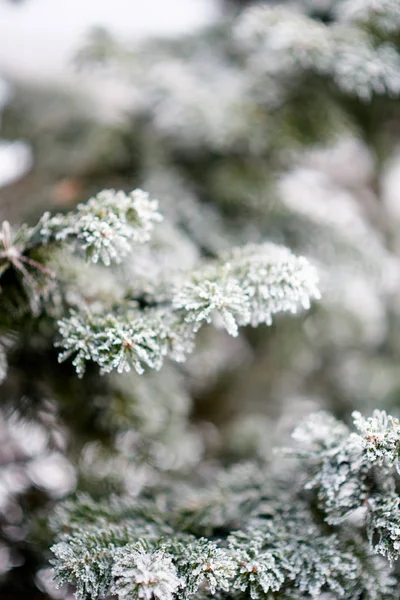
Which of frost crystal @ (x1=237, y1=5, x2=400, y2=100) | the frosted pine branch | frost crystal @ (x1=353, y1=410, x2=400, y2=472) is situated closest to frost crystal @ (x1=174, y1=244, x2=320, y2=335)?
the frosted pine branch

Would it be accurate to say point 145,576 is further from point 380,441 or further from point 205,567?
point 380,441

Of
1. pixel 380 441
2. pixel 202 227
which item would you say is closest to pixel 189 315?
pixel 380 441

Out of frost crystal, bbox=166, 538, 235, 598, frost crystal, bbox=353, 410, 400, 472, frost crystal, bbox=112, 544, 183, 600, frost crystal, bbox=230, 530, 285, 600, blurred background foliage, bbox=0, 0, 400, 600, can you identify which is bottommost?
frost crystal, bbox=112, 544, 183, 600

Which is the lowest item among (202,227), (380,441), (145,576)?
(145,576)

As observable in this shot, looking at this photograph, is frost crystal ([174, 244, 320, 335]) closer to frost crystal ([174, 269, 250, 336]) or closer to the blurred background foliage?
frost crystal ([174, 269, 250, 336])

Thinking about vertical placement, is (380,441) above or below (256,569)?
above

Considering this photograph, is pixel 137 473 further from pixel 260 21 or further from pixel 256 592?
pixel 260 21

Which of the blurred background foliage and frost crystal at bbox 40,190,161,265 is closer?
frost crystal at bbox 40,190,161,265
